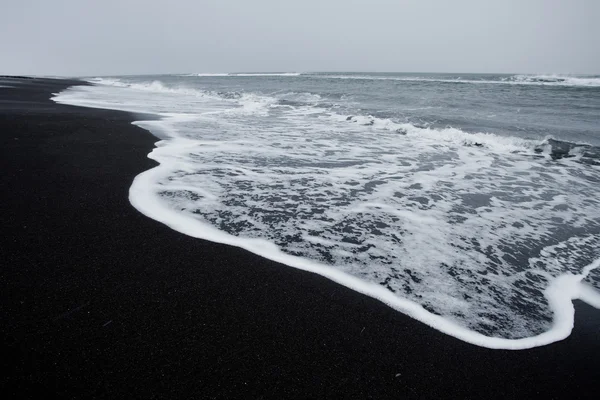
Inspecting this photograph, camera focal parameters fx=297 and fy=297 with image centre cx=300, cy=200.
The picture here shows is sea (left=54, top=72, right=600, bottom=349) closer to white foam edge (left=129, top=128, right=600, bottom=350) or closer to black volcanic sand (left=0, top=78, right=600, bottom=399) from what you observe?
white foam edge (left=129, top=128, right=600, bottom=350)

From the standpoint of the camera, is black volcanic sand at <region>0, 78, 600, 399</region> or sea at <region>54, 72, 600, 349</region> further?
sea at <region>54, 72, 600, 349</region>

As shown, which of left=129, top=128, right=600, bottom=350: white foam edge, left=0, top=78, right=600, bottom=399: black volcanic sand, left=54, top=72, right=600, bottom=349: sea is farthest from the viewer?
left=54, top=72, right=600, bottom=349: sea

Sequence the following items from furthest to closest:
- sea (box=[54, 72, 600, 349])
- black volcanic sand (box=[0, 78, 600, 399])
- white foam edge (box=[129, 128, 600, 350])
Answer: sea (box=[54, 72, 600, 349])
white foam edge (box=[129, 128, 600, 350])
black volcanic sand (box=[0, 78, 600, 399])

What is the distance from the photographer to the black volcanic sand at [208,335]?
146cm

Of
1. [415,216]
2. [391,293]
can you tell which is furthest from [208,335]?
[415,216]

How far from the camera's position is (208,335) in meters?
1.71

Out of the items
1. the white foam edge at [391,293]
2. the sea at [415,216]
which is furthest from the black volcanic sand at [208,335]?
the sea at [415,216]

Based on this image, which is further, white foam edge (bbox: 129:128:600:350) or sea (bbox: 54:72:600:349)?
sea (bbox: 54:72:600:349)


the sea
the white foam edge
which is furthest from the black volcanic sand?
the sea

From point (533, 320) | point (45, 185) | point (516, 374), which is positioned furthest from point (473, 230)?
point (45, 185)

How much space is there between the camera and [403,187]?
4617 millimetres

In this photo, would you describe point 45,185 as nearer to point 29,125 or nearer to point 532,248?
point 29,125

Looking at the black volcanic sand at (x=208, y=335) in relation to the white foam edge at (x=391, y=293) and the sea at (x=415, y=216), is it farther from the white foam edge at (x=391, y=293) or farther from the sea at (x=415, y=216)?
the sea at (x=415, y=216)

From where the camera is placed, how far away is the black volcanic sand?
1.46m
